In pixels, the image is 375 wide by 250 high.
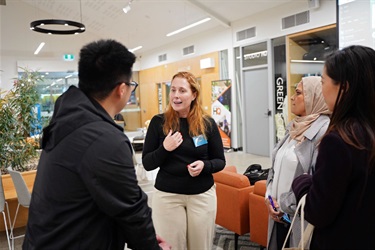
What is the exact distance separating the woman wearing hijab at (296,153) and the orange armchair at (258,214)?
0.85 meters

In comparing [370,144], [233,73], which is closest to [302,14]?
[233,73]

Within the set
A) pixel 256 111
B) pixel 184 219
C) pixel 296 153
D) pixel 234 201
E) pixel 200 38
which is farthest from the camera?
pixel 200 38

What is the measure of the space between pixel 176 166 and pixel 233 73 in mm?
7665

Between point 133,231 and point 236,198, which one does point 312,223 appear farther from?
point 236,198

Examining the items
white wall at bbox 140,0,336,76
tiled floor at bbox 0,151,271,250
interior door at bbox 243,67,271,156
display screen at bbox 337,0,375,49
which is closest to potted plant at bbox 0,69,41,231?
tiled floor at bbox 0,151,271,250

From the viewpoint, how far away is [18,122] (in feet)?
13.6

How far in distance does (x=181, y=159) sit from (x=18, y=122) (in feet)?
9.74

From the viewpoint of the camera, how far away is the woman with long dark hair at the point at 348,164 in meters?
1.09

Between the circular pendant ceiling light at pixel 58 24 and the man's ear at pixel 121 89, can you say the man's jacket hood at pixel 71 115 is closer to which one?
the man's ear at pixel 121 89

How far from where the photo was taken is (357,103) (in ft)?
3.85

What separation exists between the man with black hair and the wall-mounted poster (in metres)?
8.46

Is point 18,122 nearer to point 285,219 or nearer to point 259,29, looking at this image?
point 285,219

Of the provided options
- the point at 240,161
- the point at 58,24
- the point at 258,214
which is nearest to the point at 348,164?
the point at 258,214

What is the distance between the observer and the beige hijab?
6.26 ft
